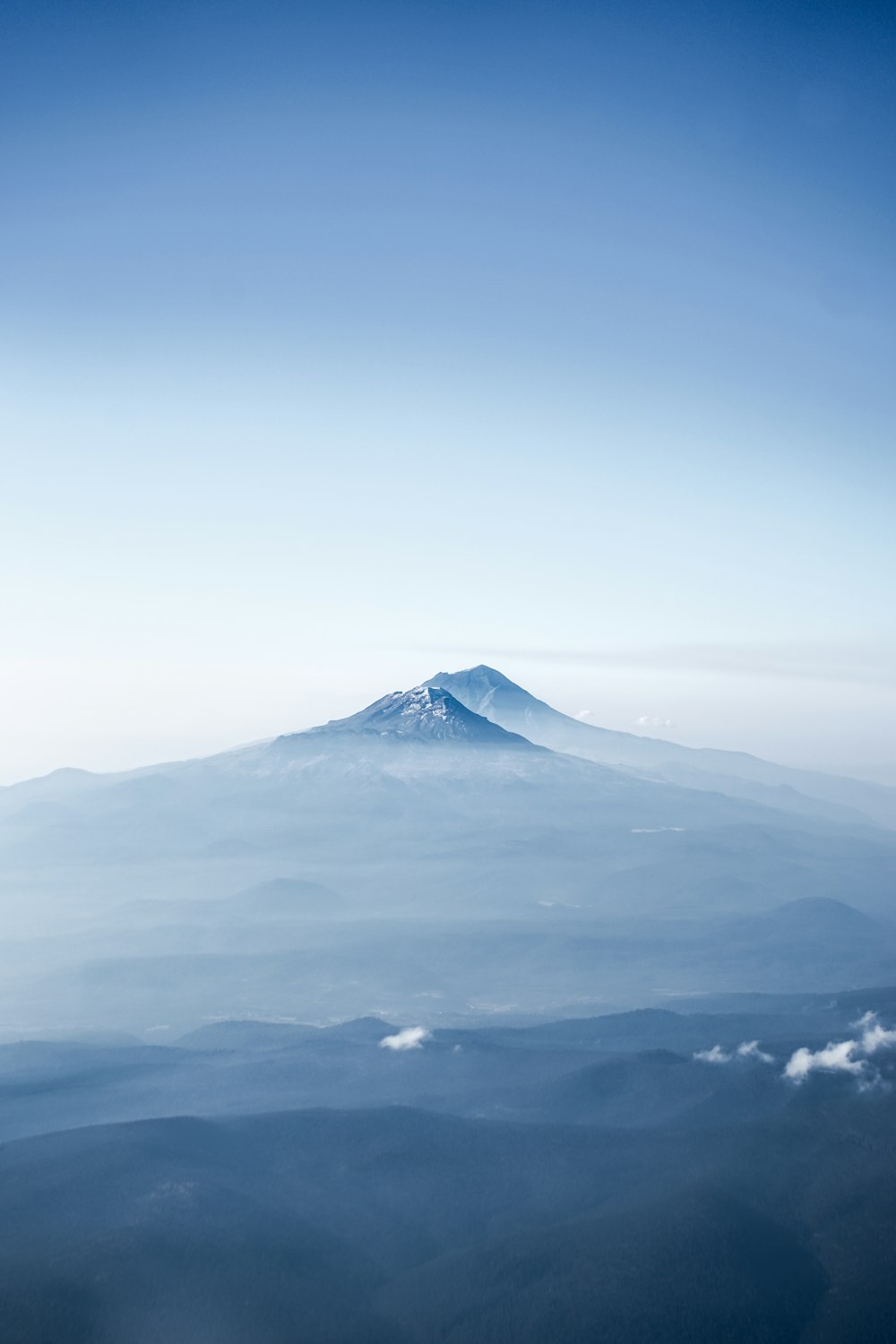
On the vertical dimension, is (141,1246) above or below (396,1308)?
above

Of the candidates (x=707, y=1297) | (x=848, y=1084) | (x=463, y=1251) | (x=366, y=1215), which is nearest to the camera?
(x=707, y=1297)

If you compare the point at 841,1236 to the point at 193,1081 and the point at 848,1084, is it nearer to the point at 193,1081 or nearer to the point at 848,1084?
the point at 848,1084

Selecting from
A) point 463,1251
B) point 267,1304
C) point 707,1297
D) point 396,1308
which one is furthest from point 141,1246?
point 707,1297

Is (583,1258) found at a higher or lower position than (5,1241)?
lower

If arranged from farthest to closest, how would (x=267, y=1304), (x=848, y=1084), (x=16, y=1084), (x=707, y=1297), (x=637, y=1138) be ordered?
(x=16, y=1084) < (x=848, y=1084) < (x=637, y=1138) < (x=707, y=1297) < (x=267, y=1304)

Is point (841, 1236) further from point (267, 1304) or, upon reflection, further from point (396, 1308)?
point (267, 1304)

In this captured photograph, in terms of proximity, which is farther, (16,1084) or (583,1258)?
(16,1084)

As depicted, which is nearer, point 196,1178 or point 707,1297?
point 707,1297

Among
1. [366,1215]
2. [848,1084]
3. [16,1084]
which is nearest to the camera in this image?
[366,1215]

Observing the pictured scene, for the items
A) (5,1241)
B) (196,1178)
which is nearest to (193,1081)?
(196,1178)
